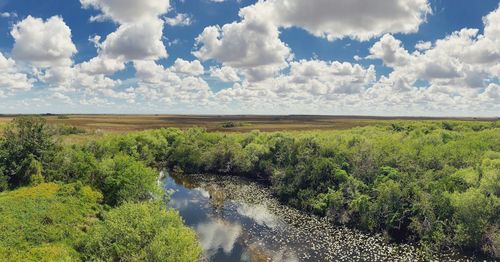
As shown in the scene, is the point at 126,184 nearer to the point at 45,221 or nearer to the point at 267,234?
the point at 45,221

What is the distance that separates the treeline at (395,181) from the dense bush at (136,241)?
24.3 metres

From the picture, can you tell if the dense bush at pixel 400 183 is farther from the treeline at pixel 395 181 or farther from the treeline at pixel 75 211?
the treeline at pixel 75 211

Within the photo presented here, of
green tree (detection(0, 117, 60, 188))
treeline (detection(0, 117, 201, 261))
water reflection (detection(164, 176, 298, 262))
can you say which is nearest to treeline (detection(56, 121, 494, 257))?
treeline (detection(0, 117, 201, 261))

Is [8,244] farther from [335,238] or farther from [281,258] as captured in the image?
[335,238]

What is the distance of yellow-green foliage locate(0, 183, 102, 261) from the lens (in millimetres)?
33250

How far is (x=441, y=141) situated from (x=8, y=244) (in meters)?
87.5

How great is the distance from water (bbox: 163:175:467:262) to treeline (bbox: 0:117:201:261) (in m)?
9.42

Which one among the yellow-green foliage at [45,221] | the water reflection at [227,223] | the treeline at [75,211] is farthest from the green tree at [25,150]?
the water reflection at [227,223]

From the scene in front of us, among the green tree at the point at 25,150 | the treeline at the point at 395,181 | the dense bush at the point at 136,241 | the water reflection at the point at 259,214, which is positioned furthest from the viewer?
the water reflection at the point at 259,214

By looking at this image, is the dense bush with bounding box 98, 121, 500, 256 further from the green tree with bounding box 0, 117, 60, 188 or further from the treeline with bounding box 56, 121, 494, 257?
the green tree with bounding box 0, 117, 60, 188

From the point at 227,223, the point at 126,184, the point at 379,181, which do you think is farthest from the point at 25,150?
the point at 379,181

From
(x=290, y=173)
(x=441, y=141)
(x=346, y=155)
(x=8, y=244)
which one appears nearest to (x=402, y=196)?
(x=346, y=155)

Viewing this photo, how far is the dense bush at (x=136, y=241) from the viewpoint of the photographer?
117 ft

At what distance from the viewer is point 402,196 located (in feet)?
195
